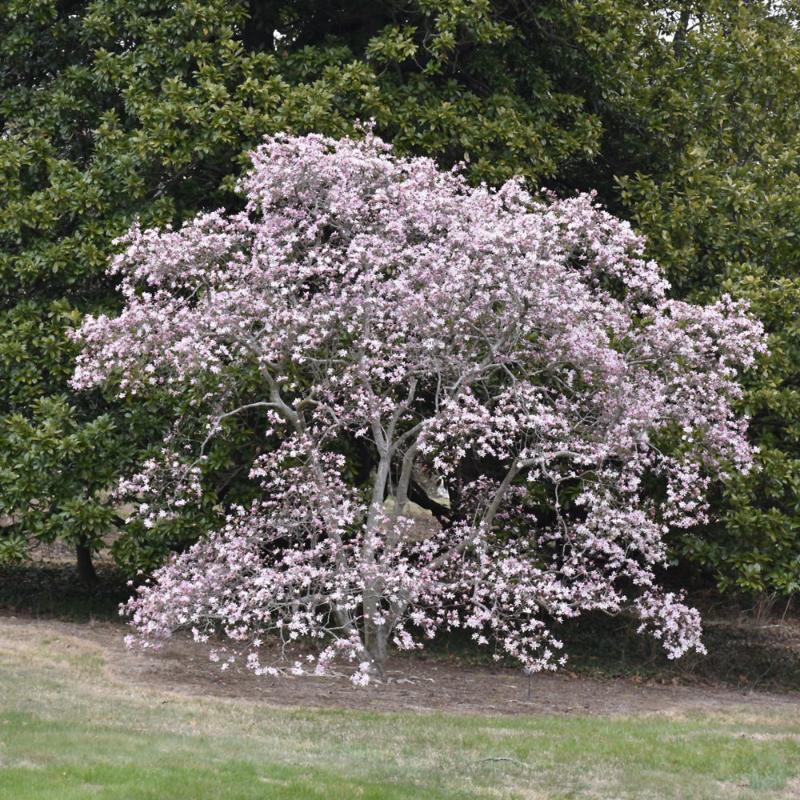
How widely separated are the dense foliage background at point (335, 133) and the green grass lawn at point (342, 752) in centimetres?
283

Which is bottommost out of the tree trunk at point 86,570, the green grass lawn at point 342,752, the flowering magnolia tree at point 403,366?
the green grass lawn at point 342,752

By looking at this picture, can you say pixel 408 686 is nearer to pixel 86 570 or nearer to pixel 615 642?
pixel 615 642

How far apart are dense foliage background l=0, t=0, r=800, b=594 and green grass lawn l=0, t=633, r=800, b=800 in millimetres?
2828

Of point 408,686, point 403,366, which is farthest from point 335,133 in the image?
point 408,686

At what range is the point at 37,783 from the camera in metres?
7.32

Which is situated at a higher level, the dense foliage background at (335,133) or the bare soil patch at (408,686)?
the dense foliage background at (335,133)

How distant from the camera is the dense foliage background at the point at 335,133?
13422mm

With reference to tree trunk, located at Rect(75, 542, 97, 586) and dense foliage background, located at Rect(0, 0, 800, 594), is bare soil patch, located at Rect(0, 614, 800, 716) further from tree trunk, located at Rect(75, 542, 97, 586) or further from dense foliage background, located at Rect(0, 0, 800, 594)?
tree trunk, located at Rect(75, 542, 97, 586)

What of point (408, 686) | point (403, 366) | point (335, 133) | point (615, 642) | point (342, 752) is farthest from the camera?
point (615, 642)

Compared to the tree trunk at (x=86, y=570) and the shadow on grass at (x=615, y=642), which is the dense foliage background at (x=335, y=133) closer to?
the shadow on grass at (x=615, y=642)

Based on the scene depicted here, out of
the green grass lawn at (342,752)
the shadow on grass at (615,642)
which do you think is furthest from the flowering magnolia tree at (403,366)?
the shadow on grass at (615,642)

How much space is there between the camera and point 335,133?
13398 millimetres

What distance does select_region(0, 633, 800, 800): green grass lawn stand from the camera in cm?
769

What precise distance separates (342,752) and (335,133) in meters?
7.20
